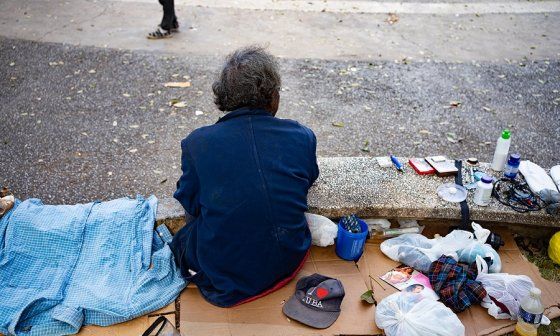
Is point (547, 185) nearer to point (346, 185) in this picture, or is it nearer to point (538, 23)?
point (346, 185)

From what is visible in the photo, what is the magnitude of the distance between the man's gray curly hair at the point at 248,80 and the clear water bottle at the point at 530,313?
1.75 meters

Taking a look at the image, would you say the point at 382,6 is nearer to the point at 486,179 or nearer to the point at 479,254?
the point at 486,179

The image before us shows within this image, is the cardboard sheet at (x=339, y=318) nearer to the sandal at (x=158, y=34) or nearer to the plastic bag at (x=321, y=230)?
the plastic bag at (x=321, y=230)

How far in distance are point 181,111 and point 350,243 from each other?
2.62 metres

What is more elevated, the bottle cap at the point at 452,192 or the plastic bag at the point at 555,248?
the bottle cap at the point at 452,192

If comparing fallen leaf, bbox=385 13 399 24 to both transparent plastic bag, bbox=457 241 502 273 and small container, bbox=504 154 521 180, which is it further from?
transparent plastic bag, bbox=457 241 502 273

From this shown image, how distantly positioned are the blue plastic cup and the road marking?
549cm

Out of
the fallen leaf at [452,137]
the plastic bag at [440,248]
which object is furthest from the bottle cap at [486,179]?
the fallen leaf at [452,137]

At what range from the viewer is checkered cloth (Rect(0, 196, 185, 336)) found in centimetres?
287

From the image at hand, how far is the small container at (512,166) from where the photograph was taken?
3.64 meters

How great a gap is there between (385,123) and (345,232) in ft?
7.18

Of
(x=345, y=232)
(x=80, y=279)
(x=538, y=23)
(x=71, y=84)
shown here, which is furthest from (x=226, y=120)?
(x=538, y=23)

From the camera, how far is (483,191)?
11.4 feet

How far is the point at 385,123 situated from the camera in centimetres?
521
